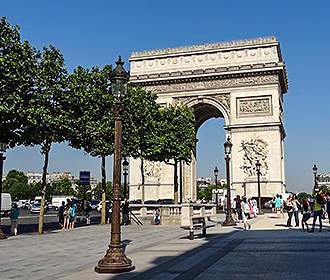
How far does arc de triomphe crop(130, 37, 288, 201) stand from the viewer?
1901 inches

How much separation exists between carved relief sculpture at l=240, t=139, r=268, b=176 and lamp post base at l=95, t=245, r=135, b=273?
125ft

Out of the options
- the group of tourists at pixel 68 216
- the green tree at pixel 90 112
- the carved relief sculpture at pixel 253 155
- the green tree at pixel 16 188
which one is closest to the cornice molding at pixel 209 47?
the carved relief sculpture at pixel 253 155

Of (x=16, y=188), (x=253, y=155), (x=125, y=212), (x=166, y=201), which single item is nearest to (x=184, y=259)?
(x=125, y=212)

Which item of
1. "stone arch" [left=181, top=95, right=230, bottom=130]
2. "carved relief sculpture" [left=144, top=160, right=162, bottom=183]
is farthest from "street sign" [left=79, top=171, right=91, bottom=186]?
"stone arch" [left=181, top=95, right=230, bottom=130]

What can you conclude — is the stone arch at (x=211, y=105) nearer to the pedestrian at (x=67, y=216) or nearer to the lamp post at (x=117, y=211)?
the pedestrian at (x=67, y=216)

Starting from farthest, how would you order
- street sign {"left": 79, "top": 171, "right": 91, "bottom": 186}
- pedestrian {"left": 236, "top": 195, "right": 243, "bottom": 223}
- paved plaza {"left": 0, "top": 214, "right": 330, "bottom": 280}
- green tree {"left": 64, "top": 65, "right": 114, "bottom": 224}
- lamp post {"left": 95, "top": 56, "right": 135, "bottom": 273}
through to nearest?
street sign {"left": 79, "top": 171, "right": 91, "bottom": 186}, pedestrian {"left": 236, "top": 195, "right": 243, "bottom": 223}, green tree {"left": 64, "top": 65, "right": 114, "bottom": 224}, lamp post {"left": 95, "top": 56, "right": 135, "bottom": 273}, paved plaza {"left": 0, "top": 214, "right": 330, "bottom": 280}

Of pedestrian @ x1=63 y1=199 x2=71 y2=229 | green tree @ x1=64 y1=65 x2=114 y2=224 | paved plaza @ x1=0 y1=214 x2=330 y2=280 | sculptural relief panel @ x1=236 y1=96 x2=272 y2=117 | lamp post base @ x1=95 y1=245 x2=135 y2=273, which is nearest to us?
paved plaza @ x1=0 y1=214 x2=330 y2=280

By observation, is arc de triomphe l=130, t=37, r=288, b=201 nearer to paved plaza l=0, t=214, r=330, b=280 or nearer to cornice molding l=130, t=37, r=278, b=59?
cornice molding l=130, t=37, r=278, b=59

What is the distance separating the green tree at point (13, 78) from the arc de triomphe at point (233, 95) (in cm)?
2973

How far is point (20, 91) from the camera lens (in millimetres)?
21609

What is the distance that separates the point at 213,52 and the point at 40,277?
4436 cm

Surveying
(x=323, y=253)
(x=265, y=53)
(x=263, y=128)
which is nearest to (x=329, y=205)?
(x=323, y=253)

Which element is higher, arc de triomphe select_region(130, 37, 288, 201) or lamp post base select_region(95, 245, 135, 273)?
arc de triomphe select_region(130, 37, 288, 201)

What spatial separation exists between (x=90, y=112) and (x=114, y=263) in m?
18.4
